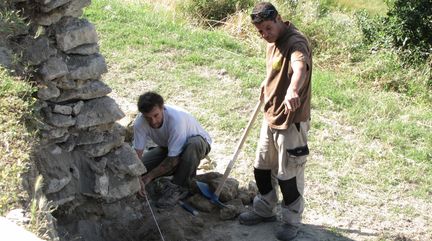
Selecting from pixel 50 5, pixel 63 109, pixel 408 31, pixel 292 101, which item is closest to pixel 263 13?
pixel 292 101

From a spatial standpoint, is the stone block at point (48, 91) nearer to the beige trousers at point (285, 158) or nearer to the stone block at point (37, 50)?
the stone block at point (37, 50)

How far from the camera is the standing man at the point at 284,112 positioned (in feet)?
14.1

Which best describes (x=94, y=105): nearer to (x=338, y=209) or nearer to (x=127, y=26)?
(x=338, y=209)

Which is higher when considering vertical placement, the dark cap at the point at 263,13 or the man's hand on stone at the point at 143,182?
the dark cap at the point at 263,13

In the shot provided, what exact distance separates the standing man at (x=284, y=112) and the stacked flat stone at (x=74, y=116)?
1077mm

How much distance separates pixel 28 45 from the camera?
433cm

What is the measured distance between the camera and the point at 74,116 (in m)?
4.54

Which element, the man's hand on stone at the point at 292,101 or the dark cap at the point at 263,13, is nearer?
the man's hand on stone at the point at 292,101

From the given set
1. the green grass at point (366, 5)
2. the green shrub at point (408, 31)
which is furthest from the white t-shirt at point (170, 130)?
the green grass at point (366, 5)

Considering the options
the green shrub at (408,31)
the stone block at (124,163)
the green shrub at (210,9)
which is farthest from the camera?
the green shrub at (210,9)

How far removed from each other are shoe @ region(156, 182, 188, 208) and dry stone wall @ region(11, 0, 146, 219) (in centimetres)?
39

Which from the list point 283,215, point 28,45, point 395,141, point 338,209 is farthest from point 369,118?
point 28,45

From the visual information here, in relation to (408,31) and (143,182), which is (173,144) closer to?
(143,182)

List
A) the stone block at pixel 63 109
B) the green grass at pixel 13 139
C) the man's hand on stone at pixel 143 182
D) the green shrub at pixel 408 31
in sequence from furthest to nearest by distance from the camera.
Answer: the green shrub at pixel 408 31, the man's hand on stone at pixel 143 182, the stone block at pixel 63 109, the green grass at pixel 13 139
